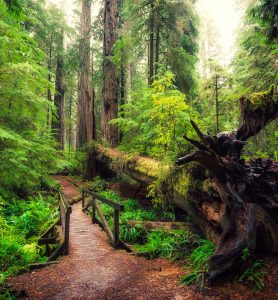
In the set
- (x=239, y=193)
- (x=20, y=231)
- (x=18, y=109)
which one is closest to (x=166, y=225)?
(x=239, y=193)

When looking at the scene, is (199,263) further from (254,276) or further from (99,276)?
(99,276)

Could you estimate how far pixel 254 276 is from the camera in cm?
425

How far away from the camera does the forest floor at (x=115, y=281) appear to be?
4.17 meters

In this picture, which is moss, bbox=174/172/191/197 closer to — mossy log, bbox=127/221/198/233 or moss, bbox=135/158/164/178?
moss, bbox=135/158/164/178

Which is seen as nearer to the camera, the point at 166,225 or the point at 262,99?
the point at 262,99

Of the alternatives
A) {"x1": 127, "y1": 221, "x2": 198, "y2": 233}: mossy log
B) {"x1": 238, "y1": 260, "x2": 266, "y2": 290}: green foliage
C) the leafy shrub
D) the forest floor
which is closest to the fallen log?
{"x1": 127, "y1": 221, "x2": 198, "y2": 233}: mossy log

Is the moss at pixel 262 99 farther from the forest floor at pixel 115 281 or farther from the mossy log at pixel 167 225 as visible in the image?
the mossy log at pixel 167 225

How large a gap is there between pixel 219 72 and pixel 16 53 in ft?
25.6

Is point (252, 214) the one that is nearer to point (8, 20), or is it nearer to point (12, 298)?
point (12, 298)

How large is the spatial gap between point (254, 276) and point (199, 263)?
1268 mm

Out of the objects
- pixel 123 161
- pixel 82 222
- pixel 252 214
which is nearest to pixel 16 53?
pixel 123 161

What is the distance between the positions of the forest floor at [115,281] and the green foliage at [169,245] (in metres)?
0.32

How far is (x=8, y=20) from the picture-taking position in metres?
9.73

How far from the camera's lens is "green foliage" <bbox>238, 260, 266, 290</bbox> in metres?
4.09
